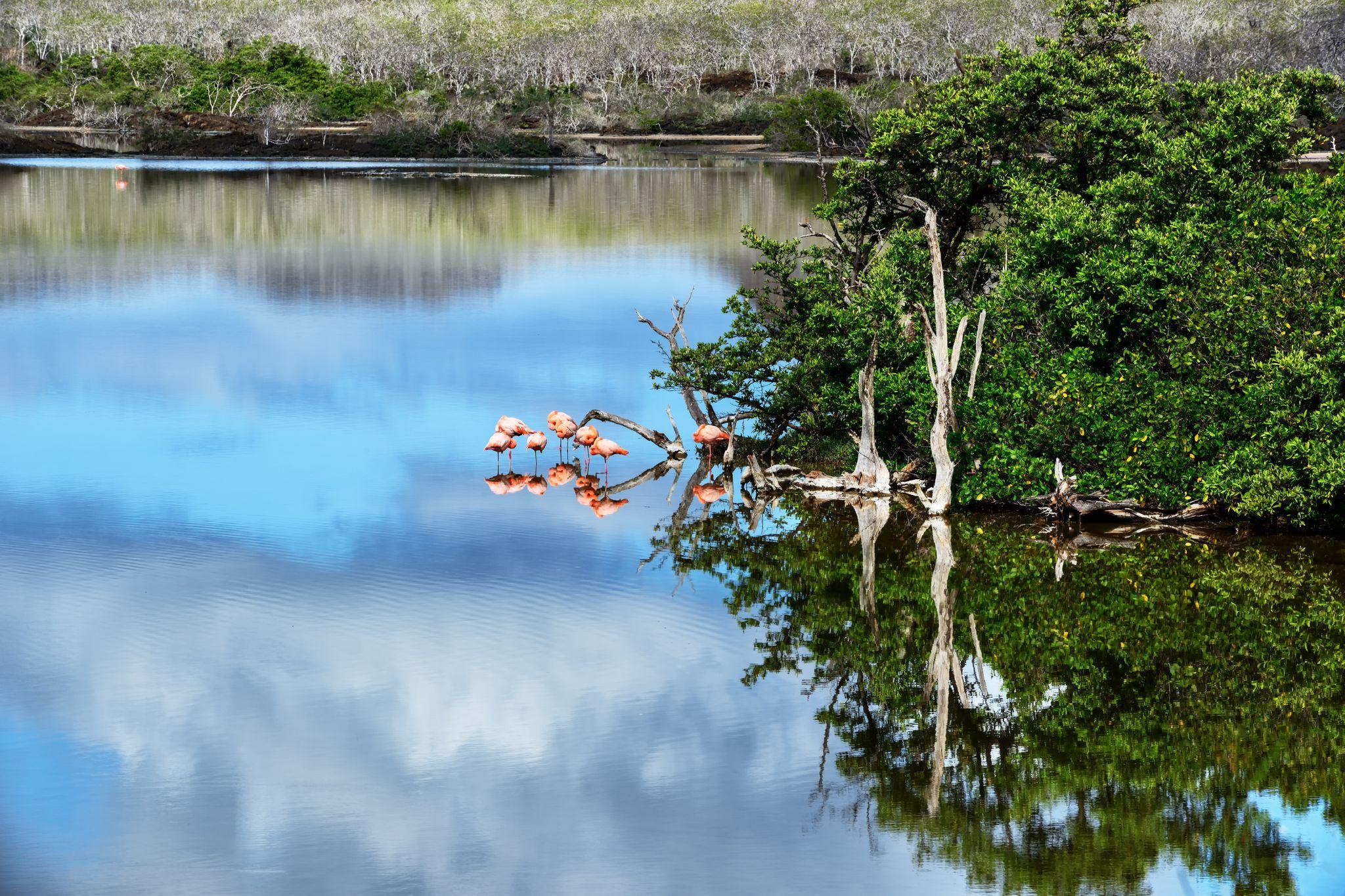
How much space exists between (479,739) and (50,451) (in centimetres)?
1373

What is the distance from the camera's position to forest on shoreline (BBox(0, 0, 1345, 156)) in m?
107

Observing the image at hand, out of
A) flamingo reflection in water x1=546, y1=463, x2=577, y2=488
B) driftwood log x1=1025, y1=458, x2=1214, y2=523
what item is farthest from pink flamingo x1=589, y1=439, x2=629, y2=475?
driftwood log x1=1025, y1=458, x2=1214, y2=523

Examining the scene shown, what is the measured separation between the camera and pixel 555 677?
50.2 feet

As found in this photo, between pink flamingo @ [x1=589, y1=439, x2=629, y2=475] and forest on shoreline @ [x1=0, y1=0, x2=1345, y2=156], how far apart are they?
65506 mm

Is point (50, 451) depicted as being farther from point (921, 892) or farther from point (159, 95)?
point (159, 95)

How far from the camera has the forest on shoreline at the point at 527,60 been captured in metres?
107

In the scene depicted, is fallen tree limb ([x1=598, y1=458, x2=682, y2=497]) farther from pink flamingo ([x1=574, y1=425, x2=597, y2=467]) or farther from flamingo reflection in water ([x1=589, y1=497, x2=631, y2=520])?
pink flamingo ([x1=574, y1=425, x2=597, y2=467])

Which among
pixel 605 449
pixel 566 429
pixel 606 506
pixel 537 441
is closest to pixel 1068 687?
pixel 606 506

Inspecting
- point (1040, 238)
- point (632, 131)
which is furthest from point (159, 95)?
point (1040, 238)

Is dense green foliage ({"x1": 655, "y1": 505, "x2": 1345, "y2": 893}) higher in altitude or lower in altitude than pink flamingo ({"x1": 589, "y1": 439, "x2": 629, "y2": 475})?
lower

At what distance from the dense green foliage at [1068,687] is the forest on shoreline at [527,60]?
6972 centimetres

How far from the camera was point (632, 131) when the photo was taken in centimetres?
12569

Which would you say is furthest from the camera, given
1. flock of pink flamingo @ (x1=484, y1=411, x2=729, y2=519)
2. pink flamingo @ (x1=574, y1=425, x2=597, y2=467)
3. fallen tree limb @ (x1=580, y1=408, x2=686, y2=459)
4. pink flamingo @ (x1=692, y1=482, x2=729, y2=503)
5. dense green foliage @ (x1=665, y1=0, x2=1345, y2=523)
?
fallen tree limb @ (x1=580, y1=408, x2=686, y2=459)

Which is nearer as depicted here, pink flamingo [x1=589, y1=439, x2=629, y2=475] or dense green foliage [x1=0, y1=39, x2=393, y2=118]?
pink flamingo [x1=589, y1=439, x2=629, y2=475]
